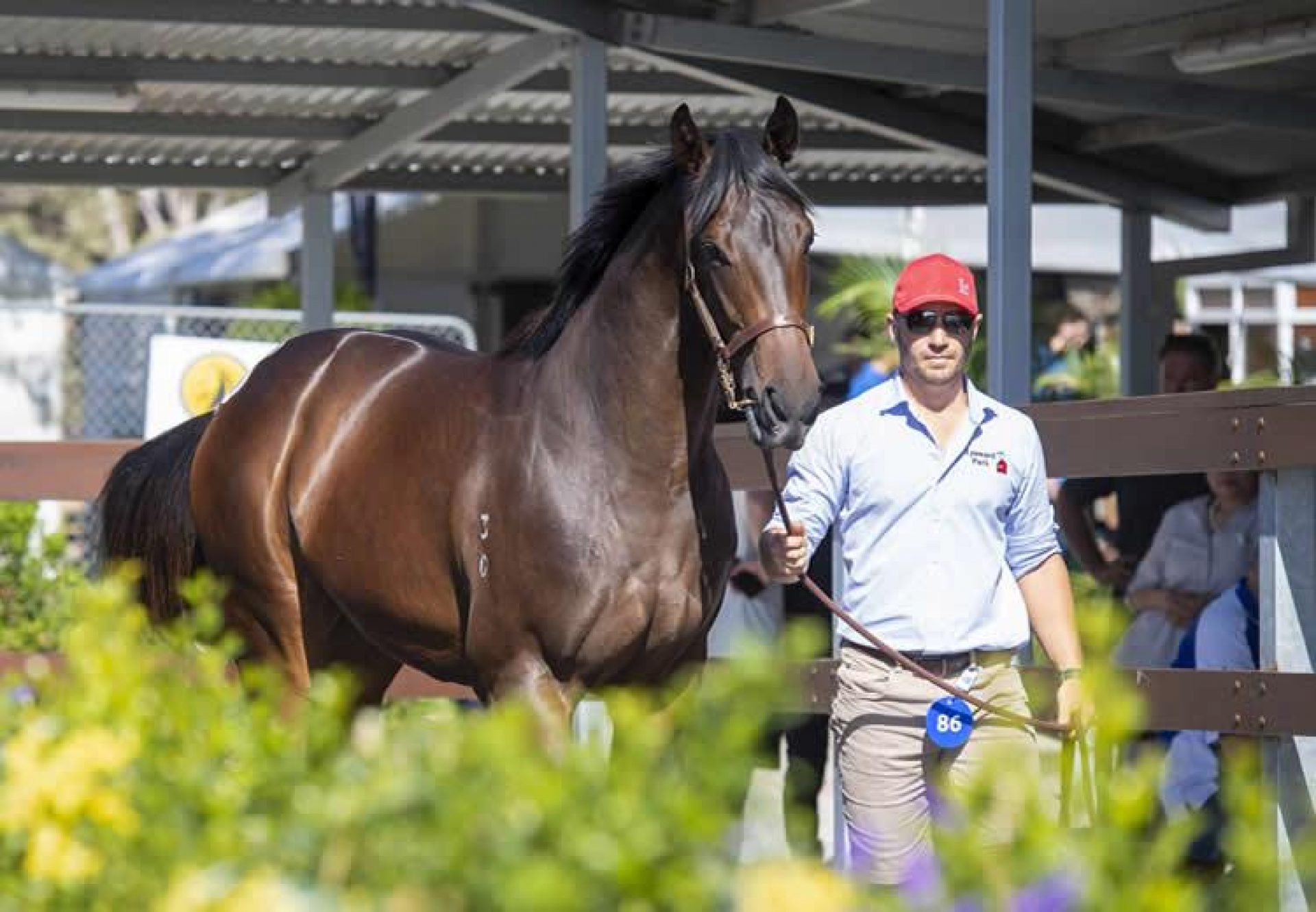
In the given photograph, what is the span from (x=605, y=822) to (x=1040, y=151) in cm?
906

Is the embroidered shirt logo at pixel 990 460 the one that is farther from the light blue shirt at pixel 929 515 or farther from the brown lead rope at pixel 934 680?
the brown lead rope at pixel 934 680

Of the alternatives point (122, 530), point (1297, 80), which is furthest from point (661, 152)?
point (1297, 80)

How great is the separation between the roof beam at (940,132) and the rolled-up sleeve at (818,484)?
3.78m

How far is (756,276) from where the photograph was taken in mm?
4398

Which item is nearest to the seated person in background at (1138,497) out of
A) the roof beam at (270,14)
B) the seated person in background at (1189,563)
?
the seated person in background at (1189,563)

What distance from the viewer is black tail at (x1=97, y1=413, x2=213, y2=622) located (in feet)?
19.6

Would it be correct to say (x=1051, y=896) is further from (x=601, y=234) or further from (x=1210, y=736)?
(x=1210, y=736)

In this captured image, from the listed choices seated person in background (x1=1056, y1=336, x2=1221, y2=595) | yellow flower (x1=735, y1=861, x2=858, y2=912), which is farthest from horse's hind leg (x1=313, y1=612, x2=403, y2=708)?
yellow flower (x1=735, y1=861, x2=858, y2=912)

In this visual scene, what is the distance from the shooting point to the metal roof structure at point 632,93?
8242 mm

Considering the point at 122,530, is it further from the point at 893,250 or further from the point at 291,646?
the point at 893,250

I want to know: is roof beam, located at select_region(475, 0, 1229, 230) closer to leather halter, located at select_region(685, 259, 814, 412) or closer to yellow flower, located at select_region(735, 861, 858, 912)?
leather halter, located at select_region(685, 259, 814, 412)

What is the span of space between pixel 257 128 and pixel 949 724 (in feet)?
22.9

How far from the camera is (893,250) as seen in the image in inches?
693

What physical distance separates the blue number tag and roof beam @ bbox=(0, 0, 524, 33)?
194 inches
